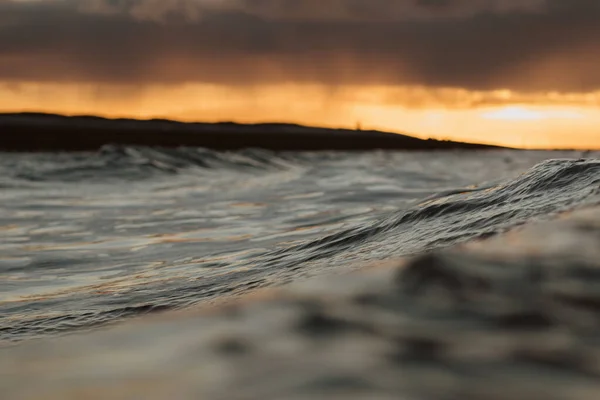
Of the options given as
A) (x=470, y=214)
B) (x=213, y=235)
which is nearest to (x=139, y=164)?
(x=213, y=235)

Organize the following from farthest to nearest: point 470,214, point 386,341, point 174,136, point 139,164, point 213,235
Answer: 1. point 174,136
2. point 139,164
3. point 213,235
4. point 470,214
5. point 386,341

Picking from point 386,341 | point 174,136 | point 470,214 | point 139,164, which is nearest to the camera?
point 386,341

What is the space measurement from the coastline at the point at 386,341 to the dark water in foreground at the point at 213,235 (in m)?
0.44

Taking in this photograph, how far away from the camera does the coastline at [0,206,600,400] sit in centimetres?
134

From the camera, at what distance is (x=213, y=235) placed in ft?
18.9

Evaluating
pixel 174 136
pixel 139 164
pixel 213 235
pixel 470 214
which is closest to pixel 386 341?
pixel 470 214

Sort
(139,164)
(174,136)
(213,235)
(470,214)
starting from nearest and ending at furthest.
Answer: (470,214) < (213,235) < (139,164) < (174,136)

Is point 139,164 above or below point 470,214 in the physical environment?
below

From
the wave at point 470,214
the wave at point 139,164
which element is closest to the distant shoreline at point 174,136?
the wave at point 139,164

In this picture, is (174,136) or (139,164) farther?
(174,136)

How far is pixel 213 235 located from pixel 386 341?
4.29m

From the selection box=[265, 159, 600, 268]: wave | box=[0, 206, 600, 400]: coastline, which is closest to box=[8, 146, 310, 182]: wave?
box=[265, 159, 600, 268]: wave

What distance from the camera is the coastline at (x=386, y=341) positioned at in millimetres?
1345

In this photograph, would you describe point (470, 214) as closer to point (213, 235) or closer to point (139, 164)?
point (213, 235)
